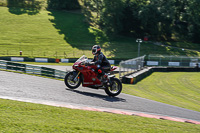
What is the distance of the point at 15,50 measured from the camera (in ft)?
164

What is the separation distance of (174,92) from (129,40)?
4676 cm

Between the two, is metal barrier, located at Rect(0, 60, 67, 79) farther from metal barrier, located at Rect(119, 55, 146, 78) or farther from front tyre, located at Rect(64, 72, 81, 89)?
front tyre, located at Rect(64, 72, 81, 89)

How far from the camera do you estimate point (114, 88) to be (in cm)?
1320

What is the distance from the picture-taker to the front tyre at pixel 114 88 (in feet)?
42.9

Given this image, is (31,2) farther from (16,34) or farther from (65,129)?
(65,129)

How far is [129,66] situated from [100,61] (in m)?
12.7

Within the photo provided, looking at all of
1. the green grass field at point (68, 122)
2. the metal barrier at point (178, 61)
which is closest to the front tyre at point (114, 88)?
the green grass field at point (68, 122)

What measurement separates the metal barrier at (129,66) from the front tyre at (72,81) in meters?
9.61

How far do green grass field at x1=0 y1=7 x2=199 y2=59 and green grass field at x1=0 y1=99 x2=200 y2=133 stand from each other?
38.9 meters

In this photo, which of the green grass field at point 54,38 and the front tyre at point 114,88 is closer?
the front tyre at point 114,88

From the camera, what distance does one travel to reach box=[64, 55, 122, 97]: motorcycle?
12859 mm

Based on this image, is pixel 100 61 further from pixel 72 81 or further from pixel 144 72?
pixel 144 72

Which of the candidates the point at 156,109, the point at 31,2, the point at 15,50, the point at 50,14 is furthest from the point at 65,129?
the point at 31,2

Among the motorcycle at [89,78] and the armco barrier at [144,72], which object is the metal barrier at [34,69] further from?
the motorcycle at [89,78]
